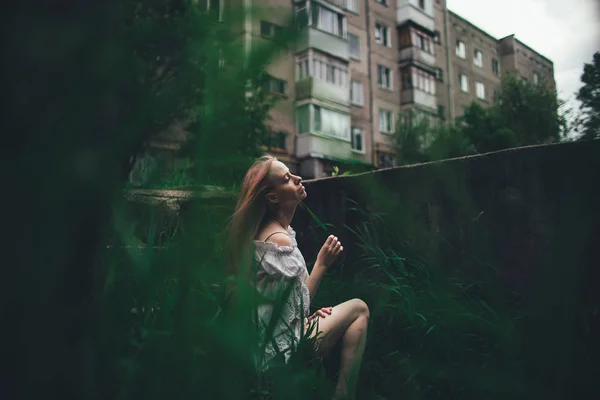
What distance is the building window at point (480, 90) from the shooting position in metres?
29.6

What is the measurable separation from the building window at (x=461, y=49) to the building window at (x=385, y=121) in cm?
752

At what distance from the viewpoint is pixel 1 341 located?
0.36 metres

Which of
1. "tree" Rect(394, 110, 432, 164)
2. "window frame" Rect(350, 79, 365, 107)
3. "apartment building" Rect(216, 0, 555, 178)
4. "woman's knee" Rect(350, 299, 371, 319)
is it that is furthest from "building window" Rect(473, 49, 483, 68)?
"woman's knee" Rect(350, 299, 371, 319)

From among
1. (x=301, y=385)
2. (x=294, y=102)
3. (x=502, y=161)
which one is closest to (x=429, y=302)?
(x=502, y=161)

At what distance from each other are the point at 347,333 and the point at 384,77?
79.2 feet

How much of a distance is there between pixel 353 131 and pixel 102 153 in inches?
905

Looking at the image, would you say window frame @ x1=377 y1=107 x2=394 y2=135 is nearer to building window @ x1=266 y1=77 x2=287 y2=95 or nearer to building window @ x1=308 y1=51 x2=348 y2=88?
building window @ x1=308 y1=51 x2=348 y2=88

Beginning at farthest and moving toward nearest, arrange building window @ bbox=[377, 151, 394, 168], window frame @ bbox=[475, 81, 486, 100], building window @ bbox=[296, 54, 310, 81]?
window frame @ bbox=[475, 81, 486, 100], building window @ bbox=[377, 151, 394, 168], building window @ bbox=[296, 54, 310, 81]

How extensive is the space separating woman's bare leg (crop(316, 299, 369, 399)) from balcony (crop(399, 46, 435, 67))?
24.5 metres

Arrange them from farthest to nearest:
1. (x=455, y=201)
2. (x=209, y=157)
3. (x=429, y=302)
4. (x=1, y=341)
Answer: (x=455, y=201), (x=429, y=302), (x=209, y=157), (x=1, y=341)

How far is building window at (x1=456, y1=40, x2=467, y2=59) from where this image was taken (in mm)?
29016

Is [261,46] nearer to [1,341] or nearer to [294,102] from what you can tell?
[294,102]

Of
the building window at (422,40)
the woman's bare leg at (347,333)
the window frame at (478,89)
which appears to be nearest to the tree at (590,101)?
the woman's bare leg at (347,333)

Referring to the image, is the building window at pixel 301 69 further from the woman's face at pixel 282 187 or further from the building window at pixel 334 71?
the building window at pixel 334 71
